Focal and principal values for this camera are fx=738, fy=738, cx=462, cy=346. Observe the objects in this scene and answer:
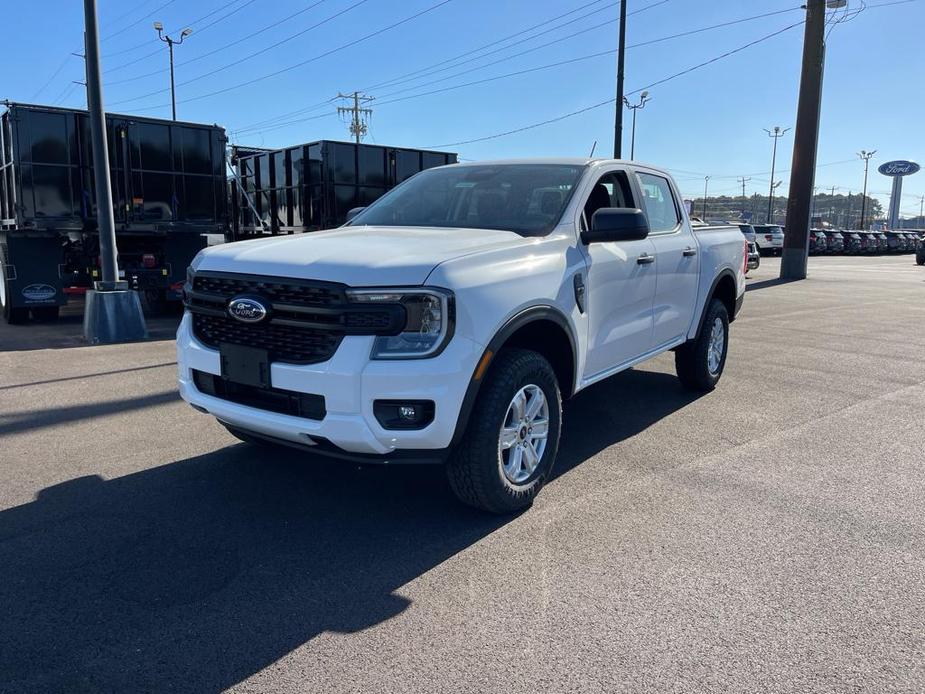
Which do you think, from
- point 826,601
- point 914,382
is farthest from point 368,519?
point 914,382

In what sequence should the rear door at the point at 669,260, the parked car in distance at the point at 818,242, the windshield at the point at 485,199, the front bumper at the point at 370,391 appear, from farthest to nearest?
the parked car in distance at the point at 818,242 < the rear door at the point at 669,260 < the windshield at the point at 485,199 < the front bumper at the point at 370,391

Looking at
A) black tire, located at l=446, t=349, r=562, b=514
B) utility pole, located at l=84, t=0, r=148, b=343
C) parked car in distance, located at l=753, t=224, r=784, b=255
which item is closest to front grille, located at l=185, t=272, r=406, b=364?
black tire, located at l=446, t=349, r=562, b=514

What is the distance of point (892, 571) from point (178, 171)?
1108 centimetres

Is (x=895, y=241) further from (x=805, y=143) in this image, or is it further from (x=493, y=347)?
(x=493, y=347)

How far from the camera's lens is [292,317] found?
11.2 feet

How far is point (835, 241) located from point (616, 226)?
46.2 meters

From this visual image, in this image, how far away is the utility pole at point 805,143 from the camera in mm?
20453

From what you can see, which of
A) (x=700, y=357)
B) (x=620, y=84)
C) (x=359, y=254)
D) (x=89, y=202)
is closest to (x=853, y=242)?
(x=620, y=84)

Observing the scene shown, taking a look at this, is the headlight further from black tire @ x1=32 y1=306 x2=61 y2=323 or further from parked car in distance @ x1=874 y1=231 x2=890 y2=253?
parked car in distance @ x1=874 y1=231 x2=890 y2=253

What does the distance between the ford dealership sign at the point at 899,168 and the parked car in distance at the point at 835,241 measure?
3742 cm

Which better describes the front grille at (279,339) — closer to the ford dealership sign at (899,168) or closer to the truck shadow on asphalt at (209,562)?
the truck shadow on asphalt at (209,562)

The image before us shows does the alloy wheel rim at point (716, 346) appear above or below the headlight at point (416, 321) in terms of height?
below

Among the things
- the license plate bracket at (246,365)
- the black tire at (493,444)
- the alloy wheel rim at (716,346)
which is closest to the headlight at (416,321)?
the black tire at (493,444)

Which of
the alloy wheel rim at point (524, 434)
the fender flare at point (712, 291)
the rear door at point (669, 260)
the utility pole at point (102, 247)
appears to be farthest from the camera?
the utility pole at point (102, 247)
